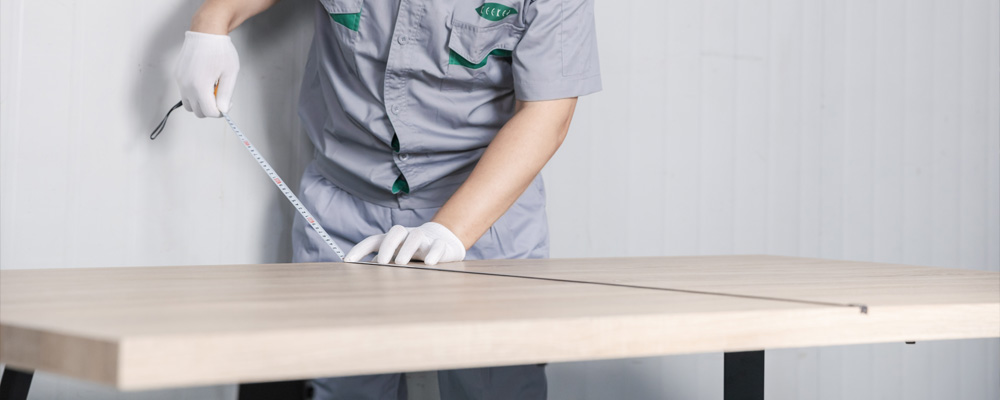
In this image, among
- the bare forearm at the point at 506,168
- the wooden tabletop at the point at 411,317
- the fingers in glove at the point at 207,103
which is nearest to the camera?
the wooden tabletop at the point at 411,317

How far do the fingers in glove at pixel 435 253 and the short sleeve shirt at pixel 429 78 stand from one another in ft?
1.01

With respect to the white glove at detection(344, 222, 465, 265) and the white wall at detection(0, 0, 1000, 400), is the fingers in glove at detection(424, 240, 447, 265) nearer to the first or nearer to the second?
the white glove at detection(344, 222, 465, 265)

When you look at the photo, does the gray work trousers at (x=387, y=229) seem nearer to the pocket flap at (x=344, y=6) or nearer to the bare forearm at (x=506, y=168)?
the bare forearm at (x=506, y=168)

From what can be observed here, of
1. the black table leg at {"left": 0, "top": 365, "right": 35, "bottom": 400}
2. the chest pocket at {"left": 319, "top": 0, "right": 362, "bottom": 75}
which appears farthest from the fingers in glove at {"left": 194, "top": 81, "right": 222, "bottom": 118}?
the black table leg at {"left": 0, "top": 365, "right": 35, "bottom": 400}

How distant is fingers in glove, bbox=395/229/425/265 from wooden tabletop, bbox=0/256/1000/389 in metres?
0.05

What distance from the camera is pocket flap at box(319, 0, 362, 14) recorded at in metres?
1.45

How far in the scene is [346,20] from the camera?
145 centimetres

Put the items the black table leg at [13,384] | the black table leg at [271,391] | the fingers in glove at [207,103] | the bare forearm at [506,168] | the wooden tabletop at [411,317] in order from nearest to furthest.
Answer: the wooden tabletop at [411,317], the black table leg at [271,391], the black table leg at [13,384], the bare forearm at [506,168], the fingers in glove at [207,103]

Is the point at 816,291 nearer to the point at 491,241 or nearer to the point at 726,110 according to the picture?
the point at 491,241

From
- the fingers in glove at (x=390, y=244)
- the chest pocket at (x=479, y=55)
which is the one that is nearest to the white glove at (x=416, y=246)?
the fingers in glove at (x=390, y=244)

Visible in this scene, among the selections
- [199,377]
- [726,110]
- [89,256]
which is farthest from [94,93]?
[726,110]

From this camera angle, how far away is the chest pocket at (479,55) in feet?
4.75

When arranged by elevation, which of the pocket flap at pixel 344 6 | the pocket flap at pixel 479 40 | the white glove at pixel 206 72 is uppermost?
the pocket flap at pixel 344 6

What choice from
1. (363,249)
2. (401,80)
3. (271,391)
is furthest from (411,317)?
(401,80)
